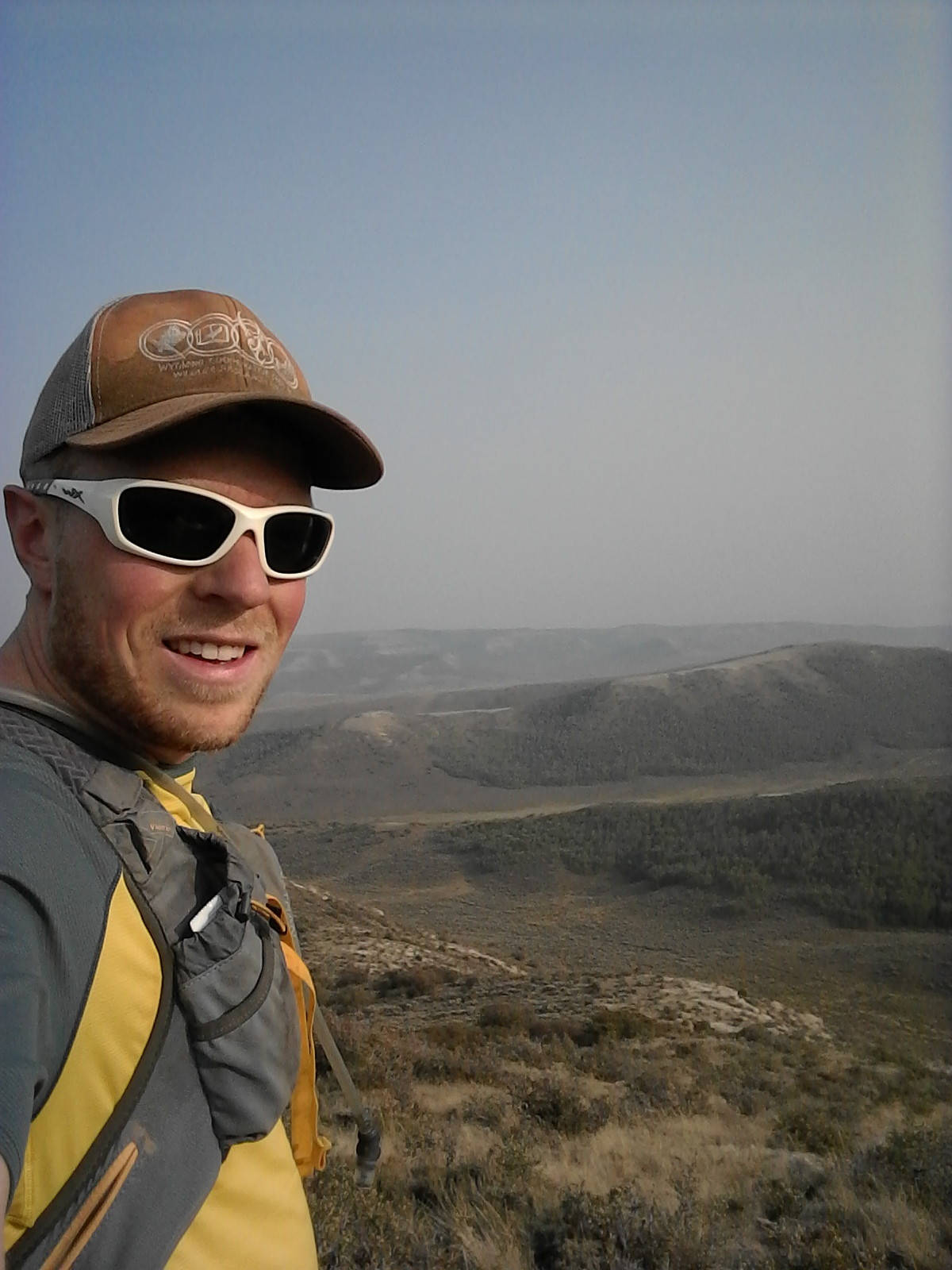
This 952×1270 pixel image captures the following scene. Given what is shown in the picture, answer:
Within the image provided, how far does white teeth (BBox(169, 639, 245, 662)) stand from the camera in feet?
4.99

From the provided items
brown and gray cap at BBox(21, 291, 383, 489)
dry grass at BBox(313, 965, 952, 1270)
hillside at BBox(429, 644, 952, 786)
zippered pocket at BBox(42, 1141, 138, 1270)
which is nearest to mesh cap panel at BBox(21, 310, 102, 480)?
brown and gray cap at BBox(21, 291, 383, 489)

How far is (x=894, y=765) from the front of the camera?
153 ft

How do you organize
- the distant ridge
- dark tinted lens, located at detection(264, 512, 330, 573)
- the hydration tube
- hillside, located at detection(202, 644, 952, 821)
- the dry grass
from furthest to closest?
the distant ridge, hillside, located at detection(202, 644, 952, 821), the dry grass, dark tinted lens, located at detection(264, 512, 330, 573), the hydration tube

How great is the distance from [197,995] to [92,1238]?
0.30 m

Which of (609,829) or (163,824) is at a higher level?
(163,824)

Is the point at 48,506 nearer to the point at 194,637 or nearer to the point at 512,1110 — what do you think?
the point at 194,637

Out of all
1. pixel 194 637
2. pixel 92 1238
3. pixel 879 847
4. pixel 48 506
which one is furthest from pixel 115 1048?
pixel 879 847

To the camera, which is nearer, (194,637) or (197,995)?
(197,995)

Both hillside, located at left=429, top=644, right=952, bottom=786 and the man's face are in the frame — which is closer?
the man's face

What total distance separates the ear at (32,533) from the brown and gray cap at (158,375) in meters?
0.06

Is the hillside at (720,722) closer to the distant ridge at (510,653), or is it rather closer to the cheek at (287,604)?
the cheek at (287,604)

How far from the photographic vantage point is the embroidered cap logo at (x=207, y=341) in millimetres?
1492

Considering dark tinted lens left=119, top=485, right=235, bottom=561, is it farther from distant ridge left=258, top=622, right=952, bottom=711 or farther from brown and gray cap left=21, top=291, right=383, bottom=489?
distant ridge left=258, top=622, right=952, bottom=711

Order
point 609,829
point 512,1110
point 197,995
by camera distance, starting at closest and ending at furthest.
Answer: point 197,995 < point 512,1110 < point 609,829
